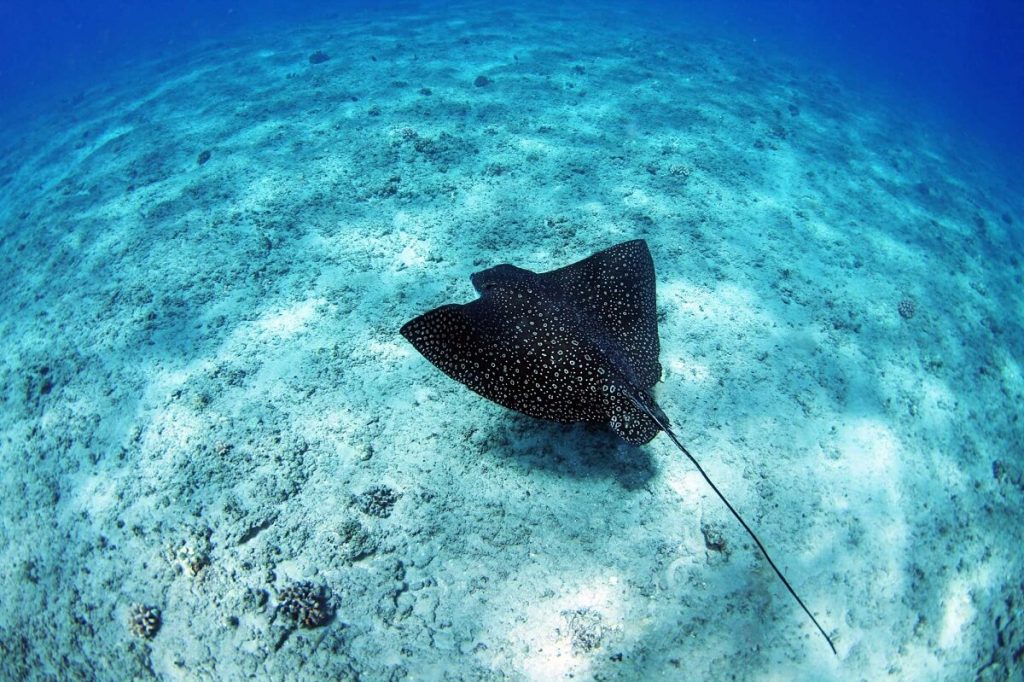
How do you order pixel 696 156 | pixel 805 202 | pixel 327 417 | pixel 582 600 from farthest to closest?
pixel 696 156
pixel 805 202
pixel 327 417
pixel 582 600

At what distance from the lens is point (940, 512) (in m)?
4.72

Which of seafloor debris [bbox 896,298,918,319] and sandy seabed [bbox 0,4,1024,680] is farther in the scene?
seafloor debris [bbox 896,298,918,319]

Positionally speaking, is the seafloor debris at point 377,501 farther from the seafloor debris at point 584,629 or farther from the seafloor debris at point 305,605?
the seafloor debris at point 584,629

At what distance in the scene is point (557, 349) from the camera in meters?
3.76

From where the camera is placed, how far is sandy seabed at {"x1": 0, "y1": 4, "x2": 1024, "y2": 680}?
11.6 feet

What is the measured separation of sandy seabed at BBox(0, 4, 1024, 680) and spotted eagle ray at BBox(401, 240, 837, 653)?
0.75 metres

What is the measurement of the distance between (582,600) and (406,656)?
4.29 ft

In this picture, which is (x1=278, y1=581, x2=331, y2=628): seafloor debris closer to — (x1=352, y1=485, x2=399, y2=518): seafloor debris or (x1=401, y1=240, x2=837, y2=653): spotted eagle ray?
(x1=352, y1=485, x2=399, y2=518): seafloor debris

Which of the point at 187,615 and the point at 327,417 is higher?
the point at 327,417

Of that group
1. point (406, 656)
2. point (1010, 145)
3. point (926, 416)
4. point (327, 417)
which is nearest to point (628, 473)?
point (406, 656)

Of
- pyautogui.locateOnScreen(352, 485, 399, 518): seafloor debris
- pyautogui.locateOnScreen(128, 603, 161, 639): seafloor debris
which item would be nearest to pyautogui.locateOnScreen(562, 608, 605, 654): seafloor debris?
pyautogui.locateOnScreen(352, 485, 399, 518): seafloor debris

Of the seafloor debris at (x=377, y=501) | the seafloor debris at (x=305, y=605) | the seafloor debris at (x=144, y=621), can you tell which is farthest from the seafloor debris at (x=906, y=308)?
the seafloor debris at (x=144, y=621)

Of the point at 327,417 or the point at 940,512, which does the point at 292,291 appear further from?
the point at 940,512

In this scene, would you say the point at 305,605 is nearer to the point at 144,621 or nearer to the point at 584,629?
the point at 144,621
